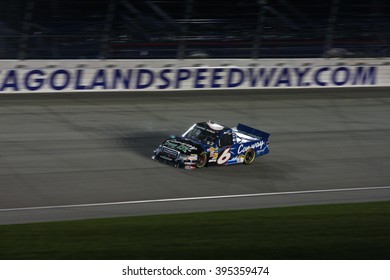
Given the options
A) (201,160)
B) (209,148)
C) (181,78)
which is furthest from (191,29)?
(201,160)

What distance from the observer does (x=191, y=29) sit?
26.7 metres

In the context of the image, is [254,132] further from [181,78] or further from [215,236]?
[181,78]

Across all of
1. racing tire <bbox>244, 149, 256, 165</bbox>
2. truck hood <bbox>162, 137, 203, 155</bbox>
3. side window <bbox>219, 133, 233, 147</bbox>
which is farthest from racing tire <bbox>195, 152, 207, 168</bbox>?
racing tire <bbox>244, 149, 256, 165</bbox>

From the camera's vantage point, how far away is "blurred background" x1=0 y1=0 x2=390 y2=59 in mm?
24953

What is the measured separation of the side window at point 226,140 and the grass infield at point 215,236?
3339 millimetres

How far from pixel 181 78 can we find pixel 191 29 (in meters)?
2.75

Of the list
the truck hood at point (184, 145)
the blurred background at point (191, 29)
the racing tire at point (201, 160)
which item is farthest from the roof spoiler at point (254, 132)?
the blurred background at point (191, 29)

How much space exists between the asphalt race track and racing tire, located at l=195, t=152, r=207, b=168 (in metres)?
0.19

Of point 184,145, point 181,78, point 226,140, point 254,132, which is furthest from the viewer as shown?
point 181,78

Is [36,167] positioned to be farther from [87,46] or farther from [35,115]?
[87,46]

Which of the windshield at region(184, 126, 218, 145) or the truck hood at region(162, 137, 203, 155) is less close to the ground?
the windshield at region(184, 126, 218, 145)

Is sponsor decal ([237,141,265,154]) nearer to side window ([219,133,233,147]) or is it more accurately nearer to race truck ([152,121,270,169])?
race truck ([152,121,270,169])

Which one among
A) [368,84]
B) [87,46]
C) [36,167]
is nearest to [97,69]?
[87,46]

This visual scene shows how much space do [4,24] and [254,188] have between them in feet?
43.6
